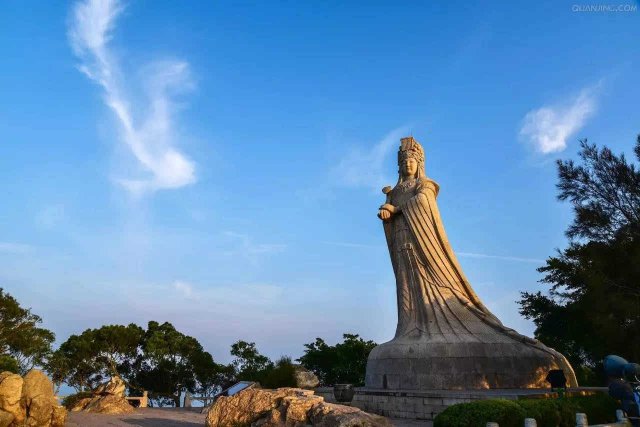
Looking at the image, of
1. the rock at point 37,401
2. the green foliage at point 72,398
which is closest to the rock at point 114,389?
the green foliage at point 72,398

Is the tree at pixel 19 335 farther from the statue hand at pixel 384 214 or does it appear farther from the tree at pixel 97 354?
the statue hand at pixel 384 214

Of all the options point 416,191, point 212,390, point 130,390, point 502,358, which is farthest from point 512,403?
point 130,390

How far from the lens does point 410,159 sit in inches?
607

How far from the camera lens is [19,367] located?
75.4 feet

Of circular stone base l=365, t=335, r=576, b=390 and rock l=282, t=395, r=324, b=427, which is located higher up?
circular stone base l=365, t=335, r=576, b=390

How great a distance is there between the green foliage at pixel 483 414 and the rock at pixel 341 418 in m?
1.02

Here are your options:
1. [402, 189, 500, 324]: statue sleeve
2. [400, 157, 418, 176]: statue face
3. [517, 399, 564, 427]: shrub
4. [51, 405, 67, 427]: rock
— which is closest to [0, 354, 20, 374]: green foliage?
[51, 405, 67, 427]: rock

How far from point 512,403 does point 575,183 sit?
1073 cm

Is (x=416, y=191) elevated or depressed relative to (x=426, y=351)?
A: elevated

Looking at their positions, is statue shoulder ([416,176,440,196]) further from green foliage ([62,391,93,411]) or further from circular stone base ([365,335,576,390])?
green foliage ([62,391,93,411])

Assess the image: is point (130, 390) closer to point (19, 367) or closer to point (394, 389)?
point (19, 367)

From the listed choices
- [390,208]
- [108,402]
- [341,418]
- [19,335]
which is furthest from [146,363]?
[341,418]

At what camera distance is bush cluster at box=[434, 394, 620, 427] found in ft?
23.7

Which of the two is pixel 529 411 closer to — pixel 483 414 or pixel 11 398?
pixel 483 414
